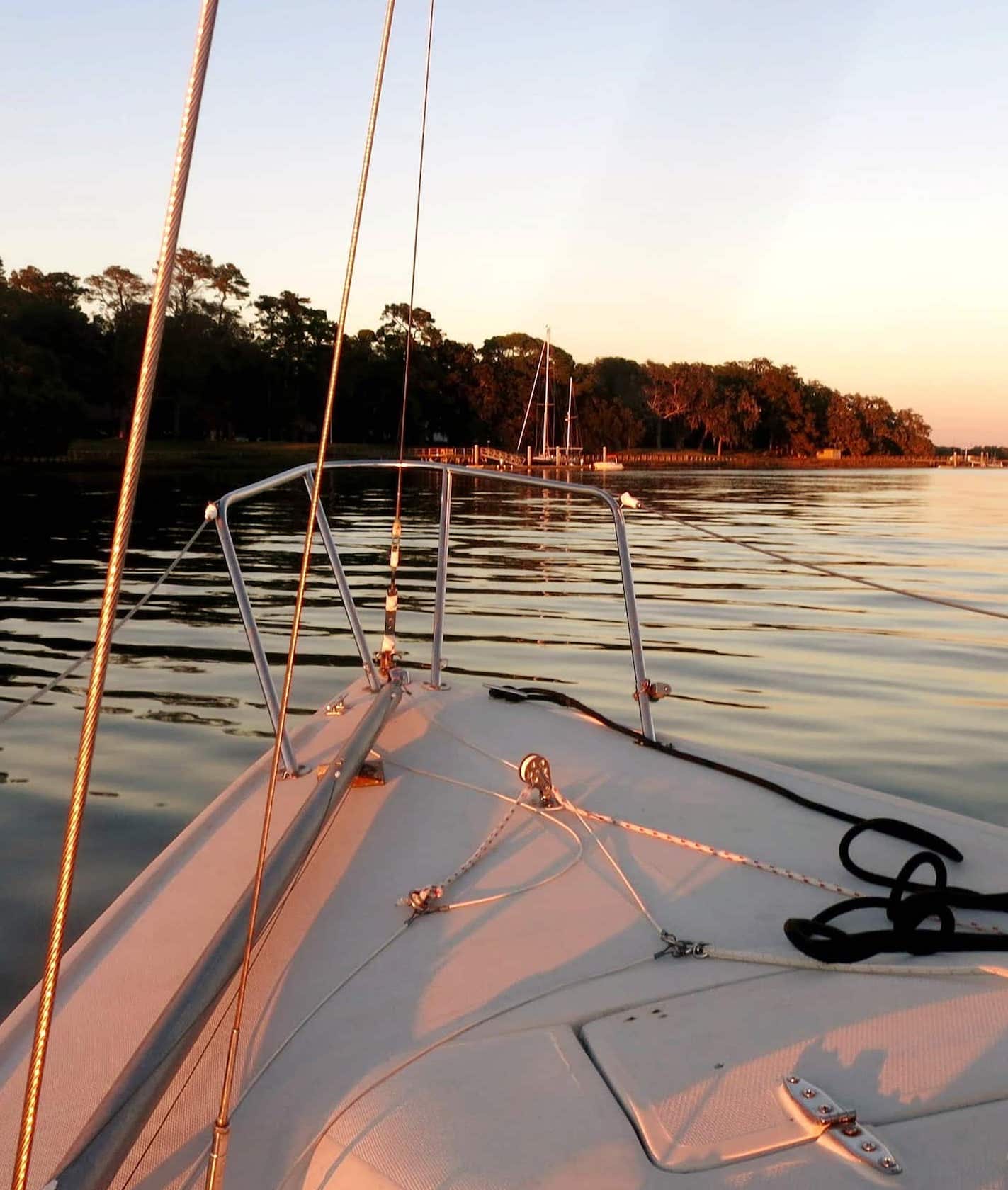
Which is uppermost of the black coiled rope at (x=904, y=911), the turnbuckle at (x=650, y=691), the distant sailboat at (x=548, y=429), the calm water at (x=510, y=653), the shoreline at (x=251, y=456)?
the distant sailboat at (x=548, y=429)

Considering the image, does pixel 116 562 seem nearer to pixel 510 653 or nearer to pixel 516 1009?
pixel 516 1009

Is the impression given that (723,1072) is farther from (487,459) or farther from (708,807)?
(487,459)

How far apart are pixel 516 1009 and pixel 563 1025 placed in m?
0.11

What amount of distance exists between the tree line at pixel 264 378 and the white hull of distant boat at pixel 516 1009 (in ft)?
122

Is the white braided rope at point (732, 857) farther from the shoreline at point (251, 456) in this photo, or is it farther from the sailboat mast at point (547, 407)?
the sailboat mast at point (547, 407)

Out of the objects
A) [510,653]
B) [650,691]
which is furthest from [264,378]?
[650,691]

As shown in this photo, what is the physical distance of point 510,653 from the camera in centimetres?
836

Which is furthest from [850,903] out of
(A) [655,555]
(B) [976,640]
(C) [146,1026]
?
(A) [655,555]

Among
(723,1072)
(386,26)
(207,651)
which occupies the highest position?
(386,26)

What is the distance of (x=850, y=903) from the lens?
206cm

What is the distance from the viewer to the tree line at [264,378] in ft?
158

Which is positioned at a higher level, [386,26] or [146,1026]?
[386,26]

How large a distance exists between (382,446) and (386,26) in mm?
62715

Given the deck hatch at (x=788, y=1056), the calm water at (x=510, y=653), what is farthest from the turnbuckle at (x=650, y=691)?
the deck hatch at (x=788, y=1056)
